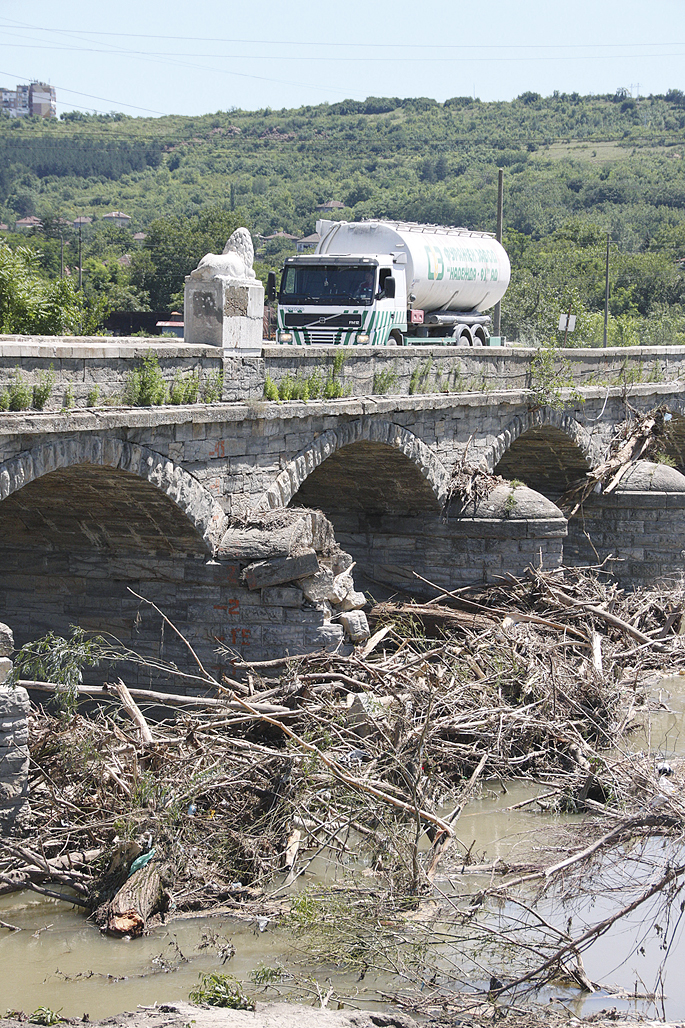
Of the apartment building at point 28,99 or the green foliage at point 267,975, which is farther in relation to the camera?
the apartment building at point 28,99

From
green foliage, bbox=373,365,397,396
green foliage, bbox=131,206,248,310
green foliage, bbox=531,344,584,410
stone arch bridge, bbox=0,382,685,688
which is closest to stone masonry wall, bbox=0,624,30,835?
stone arch bridge, bbox=0,382,685,688

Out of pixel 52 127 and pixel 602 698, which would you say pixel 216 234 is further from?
pixel 52 127

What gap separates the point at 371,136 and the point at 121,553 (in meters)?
102

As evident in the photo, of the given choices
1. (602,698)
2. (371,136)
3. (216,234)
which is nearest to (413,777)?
(602,698)

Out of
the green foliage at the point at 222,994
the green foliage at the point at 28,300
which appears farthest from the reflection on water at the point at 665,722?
the green foliage at the point at 28,300

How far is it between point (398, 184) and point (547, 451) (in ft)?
239

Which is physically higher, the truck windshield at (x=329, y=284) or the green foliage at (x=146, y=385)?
the truck windshield at (x=329, y=284)

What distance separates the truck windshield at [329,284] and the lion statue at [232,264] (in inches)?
307

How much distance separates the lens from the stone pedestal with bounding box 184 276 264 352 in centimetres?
1157

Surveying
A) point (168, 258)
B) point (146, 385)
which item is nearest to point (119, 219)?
point (168, 258)

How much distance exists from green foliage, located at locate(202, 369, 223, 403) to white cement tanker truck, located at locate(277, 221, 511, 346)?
8260mm

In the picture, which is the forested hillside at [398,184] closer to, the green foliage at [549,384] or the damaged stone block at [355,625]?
the green foliage at [549,384]

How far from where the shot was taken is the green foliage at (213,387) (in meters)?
11.2

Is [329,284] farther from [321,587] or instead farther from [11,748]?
[11,748]
